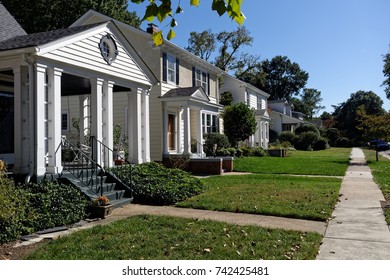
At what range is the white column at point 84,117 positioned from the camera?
13.4m

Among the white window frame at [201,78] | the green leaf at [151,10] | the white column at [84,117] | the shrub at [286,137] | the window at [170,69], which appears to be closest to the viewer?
the green leaf at [151,10]

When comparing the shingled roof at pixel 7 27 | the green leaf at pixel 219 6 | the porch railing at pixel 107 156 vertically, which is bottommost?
the porch railing at pixel 107 156

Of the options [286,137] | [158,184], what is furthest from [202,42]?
[158,184]

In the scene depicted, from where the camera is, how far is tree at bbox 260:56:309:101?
299 feet

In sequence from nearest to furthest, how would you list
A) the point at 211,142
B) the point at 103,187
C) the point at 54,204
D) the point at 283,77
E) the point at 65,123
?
the point at 54,204
the point at 103,187
the point at 65,123
the point at 211,142
the point at 283,77

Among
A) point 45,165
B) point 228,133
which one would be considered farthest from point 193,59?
point 45,165

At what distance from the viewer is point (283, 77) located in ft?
300

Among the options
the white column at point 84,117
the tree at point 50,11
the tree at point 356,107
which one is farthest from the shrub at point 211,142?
the tree at point 356,107

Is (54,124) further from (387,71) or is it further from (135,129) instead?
(387,71)

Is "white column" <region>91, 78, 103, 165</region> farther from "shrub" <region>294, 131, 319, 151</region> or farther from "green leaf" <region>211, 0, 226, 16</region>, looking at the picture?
"shrub" <region>294, 131, 319, 151</region>

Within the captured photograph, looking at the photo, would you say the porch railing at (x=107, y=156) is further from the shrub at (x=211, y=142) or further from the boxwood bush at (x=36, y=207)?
the shrub at (x=211, y=142)

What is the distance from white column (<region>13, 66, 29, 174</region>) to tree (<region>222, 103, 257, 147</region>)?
1762 cm

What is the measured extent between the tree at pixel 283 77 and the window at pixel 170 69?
2871 inches

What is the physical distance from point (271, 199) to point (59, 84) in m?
6.36
